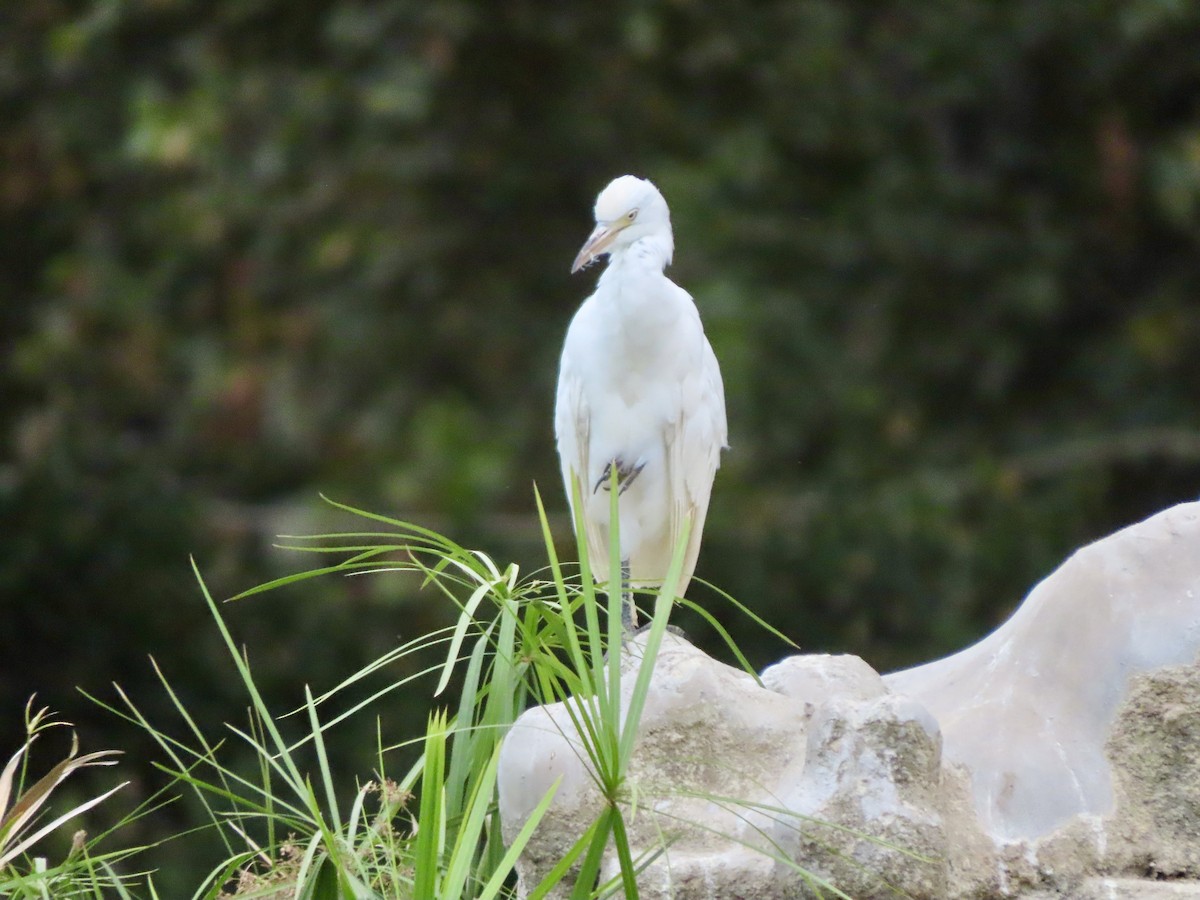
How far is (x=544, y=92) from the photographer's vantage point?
24.2ft

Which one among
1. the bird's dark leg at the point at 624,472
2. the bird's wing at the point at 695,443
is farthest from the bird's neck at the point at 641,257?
the bird's dark leg at the point at 624,472

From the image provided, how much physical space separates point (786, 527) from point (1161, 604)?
15.8 ft

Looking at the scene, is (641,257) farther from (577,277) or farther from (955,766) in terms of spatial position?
(577,277)

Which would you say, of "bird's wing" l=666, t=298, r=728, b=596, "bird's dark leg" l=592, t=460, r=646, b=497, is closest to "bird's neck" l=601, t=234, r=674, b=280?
"bird's wing" l=666, t=298, r=728, b=596

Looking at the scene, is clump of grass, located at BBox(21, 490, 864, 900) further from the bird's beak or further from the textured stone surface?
the bird's beak

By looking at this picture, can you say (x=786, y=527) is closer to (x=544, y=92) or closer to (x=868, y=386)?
(x=868, y=386)

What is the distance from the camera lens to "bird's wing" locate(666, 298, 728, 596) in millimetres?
3666

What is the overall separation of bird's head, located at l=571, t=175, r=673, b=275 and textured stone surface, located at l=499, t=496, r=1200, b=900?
48.0 inches

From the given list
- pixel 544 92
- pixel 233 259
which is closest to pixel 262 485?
pixel 233 259

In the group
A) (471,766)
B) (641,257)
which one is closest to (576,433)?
(641,257)

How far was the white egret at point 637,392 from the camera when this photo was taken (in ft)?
11.5

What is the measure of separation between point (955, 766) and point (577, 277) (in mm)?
5361

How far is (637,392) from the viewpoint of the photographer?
11.9 ft

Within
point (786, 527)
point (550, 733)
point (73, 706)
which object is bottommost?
point (73, 706)
